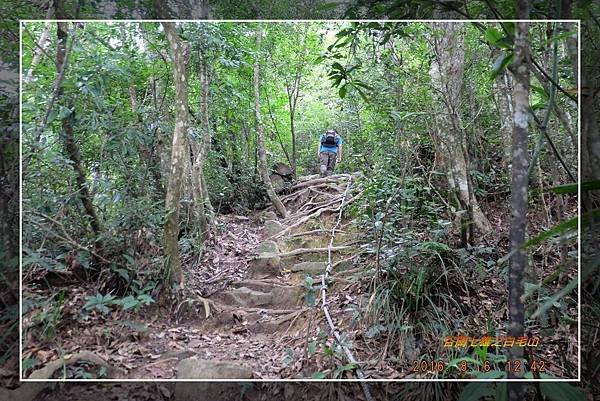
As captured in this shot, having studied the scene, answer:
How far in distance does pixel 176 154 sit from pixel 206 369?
83 cm

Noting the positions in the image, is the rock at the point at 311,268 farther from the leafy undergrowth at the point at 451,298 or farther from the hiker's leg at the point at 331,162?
the hiker's leg at the point at 331,162

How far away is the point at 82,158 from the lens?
1.87 meters

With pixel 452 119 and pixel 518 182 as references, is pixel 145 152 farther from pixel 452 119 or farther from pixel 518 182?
pixel 518 182

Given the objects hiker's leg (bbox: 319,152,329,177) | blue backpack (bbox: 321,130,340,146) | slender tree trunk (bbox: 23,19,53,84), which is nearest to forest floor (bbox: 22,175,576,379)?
hiker's leg (bbox: 319,152,329,177)

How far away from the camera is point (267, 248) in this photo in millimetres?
1823

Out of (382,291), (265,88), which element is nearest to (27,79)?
(265,88)

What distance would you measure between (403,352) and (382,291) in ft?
0.76

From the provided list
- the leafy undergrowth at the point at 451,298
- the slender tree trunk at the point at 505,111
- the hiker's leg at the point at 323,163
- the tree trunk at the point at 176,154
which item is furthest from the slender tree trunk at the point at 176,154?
the slender tree trunk at the point at 505,111

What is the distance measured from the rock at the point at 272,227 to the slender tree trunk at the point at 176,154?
13.8 inches

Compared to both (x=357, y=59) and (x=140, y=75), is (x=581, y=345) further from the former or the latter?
(x=140, y=75)

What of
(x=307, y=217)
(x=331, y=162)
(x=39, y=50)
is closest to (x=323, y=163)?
(x=331, y=162)

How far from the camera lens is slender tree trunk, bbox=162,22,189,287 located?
180 centimetres
